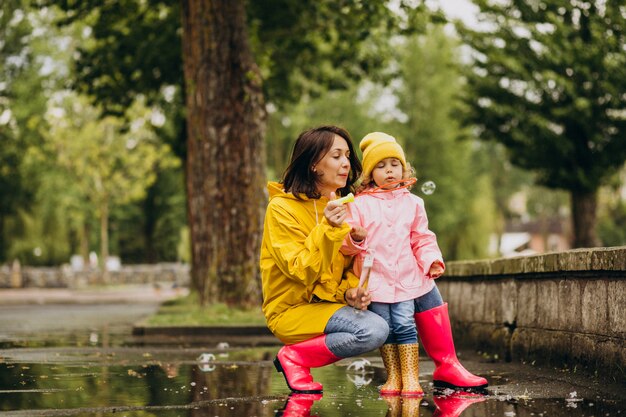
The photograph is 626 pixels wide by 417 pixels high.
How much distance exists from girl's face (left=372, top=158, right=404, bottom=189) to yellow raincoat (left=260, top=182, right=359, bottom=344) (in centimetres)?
33

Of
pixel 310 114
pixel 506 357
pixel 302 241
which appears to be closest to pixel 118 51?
pixel 506 357

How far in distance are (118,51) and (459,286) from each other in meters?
14.2

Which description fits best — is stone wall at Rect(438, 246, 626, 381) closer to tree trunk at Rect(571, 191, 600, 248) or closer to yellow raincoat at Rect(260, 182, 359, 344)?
yellow raincoat at Rect(260, 182, 359, 344)

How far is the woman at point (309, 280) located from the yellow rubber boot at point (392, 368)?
0.28 m

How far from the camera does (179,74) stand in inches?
917

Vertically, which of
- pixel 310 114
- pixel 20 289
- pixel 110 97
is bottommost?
pixel 20 289

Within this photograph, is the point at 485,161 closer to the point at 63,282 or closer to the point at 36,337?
the point at 63,282

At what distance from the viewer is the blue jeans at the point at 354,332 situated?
5.84 m

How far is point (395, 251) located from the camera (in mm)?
5996

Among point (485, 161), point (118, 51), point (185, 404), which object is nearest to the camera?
point (185, 404)

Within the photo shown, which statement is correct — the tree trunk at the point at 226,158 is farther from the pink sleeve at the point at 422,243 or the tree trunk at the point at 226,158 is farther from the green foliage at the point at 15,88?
the green foliage at the point at 15,88

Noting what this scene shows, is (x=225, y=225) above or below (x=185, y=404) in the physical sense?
above

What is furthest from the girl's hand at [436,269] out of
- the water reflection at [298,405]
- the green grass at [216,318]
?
the green grass at [216,318]

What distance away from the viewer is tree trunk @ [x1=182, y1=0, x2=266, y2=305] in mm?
14641
